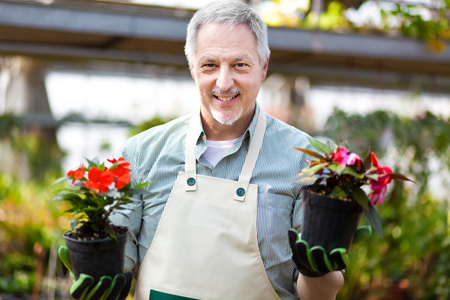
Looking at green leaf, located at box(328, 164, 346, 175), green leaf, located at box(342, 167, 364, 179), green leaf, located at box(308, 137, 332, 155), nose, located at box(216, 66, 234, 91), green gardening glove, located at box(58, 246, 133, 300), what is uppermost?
Result: nose, located at box(216, 66, 234, 91)

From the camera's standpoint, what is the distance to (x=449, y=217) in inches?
159

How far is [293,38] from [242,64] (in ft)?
10.8

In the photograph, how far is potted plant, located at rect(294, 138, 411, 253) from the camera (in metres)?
1.47

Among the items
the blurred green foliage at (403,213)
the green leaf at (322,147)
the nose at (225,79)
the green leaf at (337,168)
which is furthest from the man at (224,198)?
the blurred green foliage at (403,213)

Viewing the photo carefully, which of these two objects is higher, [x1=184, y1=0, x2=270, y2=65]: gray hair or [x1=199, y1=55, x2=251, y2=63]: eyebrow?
[x1=184, y1=0, x2=270, y2=65]: gray hair

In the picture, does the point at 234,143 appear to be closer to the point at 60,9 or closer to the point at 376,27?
the point at 60,9

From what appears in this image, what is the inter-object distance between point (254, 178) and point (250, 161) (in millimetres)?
60

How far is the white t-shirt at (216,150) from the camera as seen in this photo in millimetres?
1924

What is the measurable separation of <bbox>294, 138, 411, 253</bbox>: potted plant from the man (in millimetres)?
259

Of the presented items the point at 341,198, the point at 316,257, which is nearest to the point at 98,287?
the point at 316,257

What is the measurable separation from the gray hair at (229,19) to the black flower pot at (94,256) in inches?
28.3

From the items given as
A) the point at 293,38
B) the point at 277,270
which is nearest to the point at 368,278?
the point at 293,38

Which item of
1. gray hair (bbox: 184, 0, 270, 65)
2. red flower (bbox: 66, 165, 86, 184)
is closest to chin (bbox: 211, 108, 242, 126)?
gray hair (bbox: 184, 0, 270, 65)

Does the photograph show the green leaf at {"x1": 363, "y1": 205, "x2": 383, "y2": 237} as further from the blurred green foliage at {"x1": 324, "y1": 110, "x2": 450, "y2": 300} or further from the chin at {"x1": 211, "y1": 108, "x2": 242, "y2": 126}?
the blurred green foliage at {"x1": 324, "y1": 110, "x2": 450, "y2": 300}
